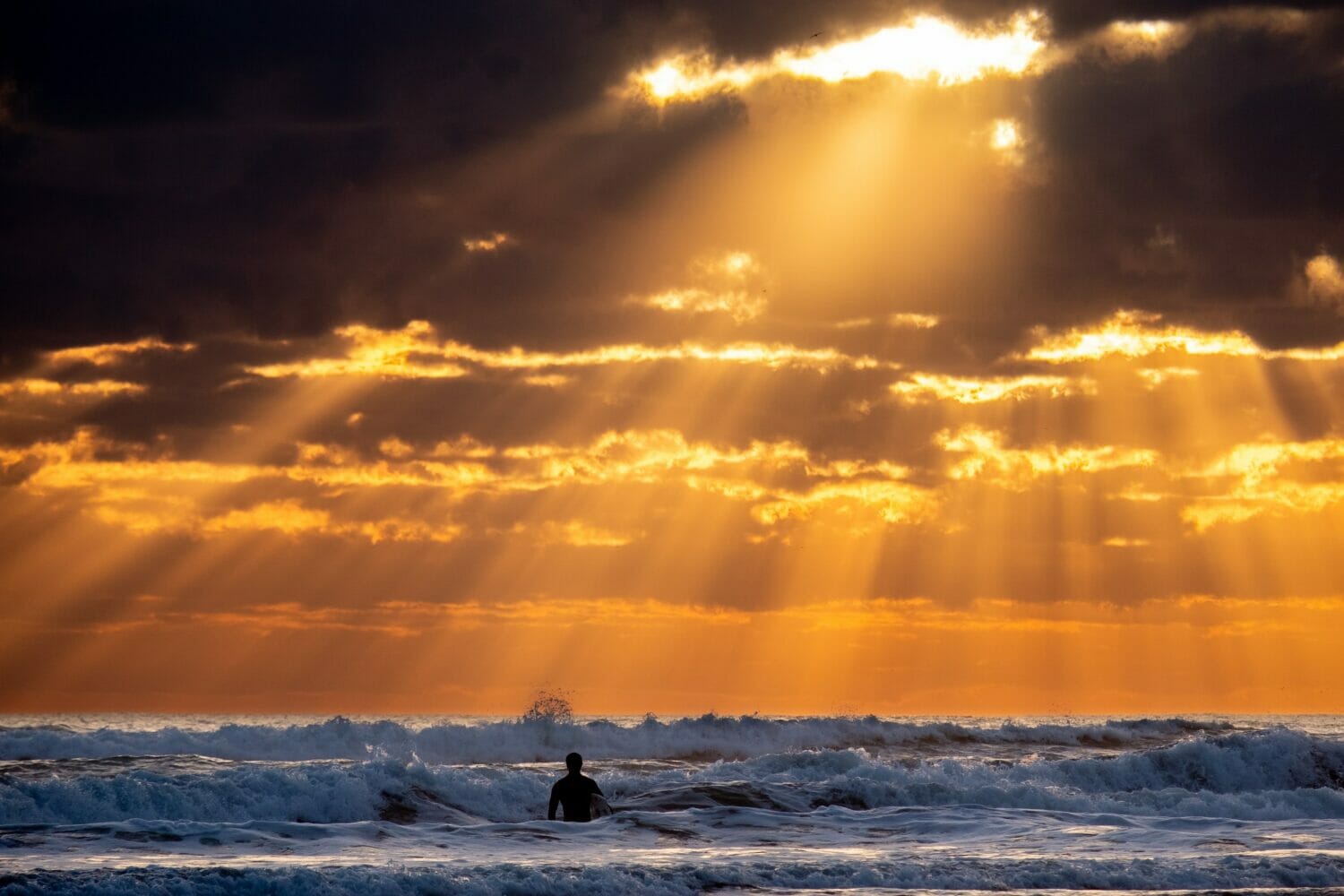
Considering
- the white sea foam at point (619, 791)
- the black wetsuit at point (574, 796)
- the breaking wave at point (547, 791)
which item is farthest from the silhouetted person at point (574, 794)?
the white sea foam at point (619, 791)

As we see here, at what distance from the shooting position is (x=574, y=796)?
32031mm

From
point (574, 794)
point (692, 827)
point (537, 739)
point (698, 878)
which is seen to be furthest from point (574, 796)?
point (537, 739)

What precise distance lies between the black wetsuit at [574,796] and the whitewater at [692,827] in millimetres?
499

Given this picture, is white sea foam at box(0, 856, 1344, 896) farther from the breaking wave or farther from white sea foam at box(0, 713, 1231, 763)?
white sea foam at box(0, 713, 1231, 763)

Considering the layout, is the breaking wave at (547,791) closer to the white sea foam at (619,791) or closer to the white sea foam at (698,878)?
the white sea foam at (619,791)

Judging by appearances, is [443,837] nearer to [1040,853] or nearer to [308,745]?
[1040,853]

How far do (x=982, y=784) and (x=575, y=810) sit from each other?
1339 cm

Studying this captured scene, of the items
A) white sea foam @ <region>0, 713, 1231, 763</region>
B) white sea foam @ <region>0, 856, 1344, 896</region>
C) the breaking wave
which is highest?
white sea foam @ <region>0, 713, 1231, 763</region>

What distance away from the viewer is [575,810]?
32.1 m

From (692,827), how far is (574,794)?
2.70 meters

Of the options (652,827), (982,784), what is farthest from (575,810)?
(982,784)

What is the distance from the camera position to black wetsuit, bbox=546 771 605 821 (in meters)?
31.8

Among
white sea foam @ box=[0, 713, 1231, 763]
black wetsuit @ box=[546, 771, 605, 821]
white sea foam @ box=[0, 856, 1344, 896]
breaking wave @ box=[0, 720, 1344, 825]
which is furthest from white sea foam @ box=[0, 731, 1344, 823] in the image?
white sea foam @ box=[0, 713, 1231, 763]

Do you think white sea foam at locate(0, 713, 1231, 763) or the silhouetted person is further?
white sea foam at locate(0, 713, 1231, 763)
